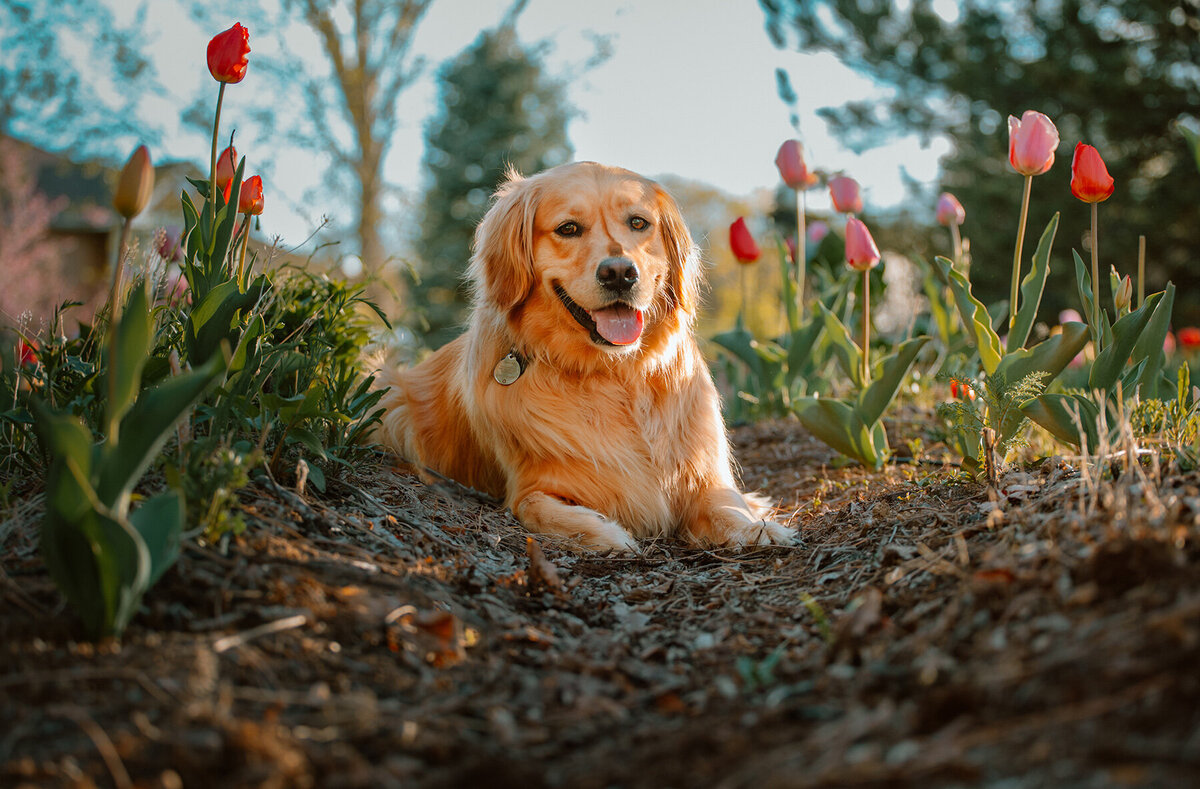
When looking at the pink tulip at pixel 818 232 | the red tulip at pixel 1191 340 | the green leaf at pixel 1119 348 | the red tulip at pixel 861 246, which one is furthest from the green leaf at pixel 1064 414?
the red tulip at pixel 1191 340

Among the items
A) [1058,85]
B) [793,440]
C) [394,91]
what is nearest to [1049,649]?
[793,440]

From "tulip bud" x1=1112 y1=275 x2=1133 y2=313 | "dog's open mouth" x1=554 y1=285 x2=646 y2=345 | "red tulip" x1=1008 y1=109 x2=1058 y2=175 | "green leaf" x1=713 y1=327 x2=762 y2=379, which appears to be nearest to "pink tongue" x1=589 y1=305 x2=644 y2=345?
"dog's open mouth" x1=554 y1=285 x2=646 y2=345

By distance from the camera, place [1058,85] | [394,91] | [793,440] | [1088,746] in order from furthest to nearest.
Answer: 1. [394,91]
2. [1058,85]
3. [793,440]
4. [1088,746]

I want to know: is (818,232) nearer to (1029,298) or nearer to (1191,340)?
(1191,340)

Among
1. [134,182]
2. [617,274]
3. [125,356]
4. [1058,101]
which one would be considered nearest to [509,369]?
[617,274]

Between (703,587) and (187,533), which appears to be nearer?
(187,533)

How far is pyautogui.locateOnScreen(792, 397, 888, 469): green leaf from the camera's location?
3.59 metres

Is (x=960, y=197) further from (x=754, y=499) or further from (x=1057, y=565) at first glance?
(x=1057, y=565)

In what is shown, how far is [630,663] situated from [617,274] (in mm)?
1691

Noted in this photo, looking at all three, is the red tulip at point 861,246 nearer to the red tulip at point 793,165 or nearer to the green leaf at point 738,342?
the red tulip at point 793,165

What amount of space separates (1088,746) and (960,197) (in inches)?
541

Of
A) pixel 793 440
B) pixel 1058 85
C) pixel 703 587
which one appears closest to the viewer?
pixel 703 587

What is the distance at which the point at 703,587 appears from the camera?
7.95ft

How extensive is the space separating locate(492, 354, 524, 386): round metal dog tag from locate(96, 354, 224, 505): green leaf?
1.90 meters
